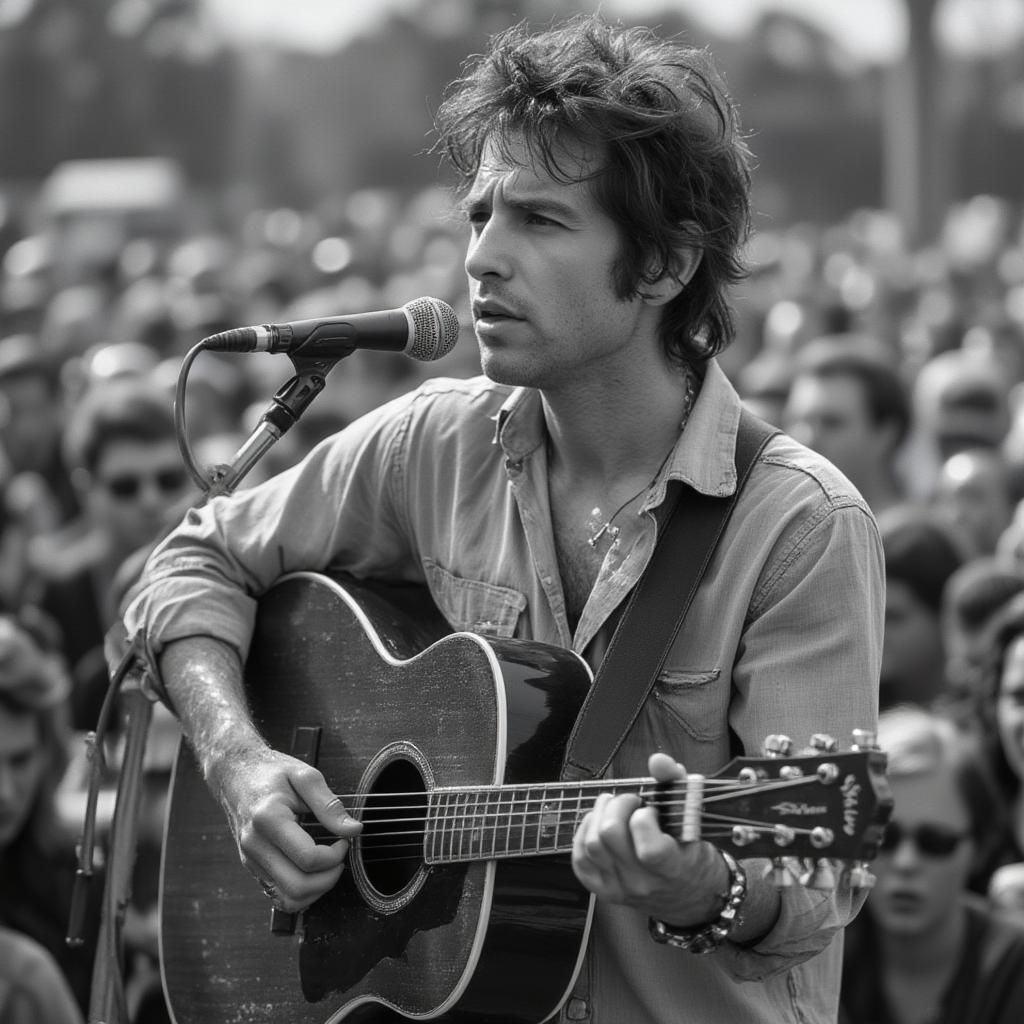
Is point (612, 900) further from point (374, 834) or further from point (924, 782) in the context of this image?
point (924, 782)

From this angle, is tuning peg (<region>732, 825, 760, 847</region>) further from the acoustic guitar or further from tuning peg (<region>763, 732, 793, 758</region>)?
tuning peg (<region>763, 732, 793, 758</region>)

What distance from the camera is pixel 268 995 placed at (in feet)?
10.8

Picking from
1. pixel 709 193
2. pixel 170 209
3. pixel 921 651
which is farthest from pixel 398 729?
pixel 170 209

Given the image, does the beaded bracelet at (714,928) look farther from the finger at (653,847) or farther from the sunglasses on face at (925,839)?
the sunglasses on face at (925,839)

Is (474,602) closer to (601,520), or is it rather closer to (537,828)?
(601,520)

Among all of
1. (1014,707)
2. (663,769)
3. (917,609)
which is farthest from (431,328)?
(917,609)

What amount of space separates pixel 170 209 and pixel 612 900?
68.9ft

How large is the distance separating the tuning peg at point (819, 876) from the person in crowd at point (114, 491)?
167 inches

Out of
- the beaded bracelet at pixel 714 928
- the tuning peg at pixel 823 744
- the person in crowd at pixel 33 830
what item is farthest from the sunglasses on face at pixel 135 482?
the tuning peg at pixel 823 744

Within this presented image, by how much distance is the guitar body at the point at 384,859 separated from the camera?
2.84 metres

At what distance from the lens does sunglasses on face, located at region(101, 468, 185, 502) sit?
6.62 meters

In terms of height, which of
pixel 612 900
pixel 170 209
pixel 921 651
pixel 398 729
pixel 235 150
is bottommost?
pixel 612 900

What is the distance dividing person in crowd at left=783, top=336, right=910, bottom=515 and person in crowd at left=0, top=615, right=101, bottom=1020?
10.8 ft

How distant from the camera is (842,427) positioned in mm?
7141
